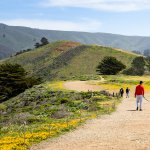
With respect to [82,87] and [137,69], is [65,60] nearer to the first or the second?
[137,69]

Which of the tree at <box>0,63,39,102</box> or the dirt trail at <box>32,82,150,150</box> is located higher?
the dirt trail at <box>32,82,150,150</box>

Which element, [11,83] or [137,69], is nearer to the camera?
[11,83]

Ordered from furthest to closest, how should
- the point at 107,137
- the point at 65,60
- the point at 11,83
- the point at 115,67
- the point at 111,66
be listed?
1. the point at 65,60
2. the point at 115,67
3. the point at 111,66
4. the point at 11,83
5. the point at 107,137

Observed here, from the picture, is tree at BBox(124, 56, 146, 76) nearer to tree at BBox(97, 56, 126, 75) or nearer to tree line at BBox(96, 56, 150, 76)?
tree line at BBox(96, 56, 150, 76)

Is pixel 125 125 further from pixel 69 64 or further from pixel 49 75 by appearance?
pixel 69 64

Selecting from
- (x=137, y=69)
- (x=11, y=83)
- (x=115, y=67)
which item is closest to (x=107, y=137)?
(x=11, y=83)

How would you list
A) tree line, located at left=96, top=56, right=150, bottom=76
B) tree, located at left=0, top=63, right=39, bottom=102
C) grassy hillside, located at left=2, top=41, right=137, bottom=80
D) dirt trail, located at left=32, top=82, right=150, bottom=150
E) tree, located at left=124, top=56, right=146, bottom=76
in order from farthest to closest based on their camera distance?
grassy hillside, located at left=2, top=41, right=137, bottom=80 < tree, located at left=124, top=56, right=146, bottom=76 < tree line, located at left=96, top=56, right=150, bottom=76 < tree, located at left=0, top=63, right=39, bottom=102 < dirt trail, located at left=32, top=82, right=150, bottom=150

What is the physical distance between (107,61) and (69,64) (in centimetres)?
3746

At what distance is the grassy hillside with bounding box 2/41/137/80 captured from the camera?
463 feet

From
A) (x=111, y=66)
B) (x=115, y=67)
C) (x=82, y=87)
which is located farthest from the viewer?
(x=115, y=67)

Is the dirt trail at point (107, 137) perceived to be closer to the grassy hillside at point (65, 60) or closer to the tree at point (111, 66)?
the tree at point (111, 66)

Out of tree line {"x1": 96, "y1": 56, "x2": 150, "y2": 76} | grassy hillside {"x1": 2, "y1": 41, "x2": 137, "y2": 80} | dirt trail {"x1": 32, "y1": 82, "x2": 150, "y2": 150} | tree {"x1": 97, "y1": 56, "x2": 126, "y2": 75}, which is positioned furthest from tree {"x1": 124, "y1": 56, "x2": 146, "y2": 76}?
dirt trail {"x1": 32, "y1": 82, "x2": 150, "y2": 150}

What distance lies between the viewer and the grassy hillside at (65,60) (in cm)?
14112

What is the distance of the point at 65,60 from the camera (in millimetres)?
157250
